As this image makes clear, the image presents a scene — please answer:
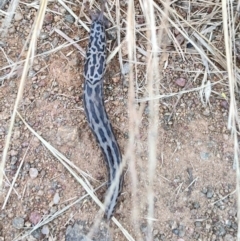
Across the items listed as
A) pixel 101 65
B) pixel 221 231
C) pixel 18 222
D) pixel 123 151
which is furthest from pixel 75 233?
pixel 101 65

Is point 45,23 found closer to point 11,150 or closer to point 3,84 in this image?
point 3,84

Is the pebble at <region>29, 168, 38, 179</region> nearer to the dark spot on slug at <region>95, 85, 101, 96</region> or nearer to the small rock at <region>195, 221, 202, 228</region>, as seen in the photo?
the dark spot on slug at <region>95, 85, 101, 96</region>

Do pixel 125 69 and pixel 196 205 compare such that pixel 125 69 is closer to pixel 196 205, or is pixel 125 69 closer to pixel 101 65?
pixel 101 65

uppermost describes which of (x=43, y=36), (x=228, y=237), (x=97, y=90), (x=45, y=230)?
(x=43, y=36)

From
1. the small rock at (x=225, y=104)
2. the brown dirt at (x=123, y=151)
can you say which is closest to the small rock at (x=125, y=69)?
the brown dirt at (x=123, y=151)

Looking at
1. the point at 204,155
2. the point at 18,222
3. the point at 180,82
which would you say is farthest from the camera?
the point at 180,82

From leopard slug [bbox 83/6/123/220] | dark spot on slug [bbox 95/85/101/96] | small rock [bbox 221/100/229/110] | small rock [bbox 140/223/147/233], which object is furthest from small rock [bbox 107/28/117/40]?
small rock [bbox 140/223/147/233]

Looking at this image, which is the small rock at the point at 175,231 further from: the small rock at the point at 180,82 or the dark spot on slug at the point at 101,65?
the dark spot on slug at the point at 101,65

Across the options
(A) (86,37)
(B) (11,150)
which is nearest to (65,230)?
(B) (11,150)
